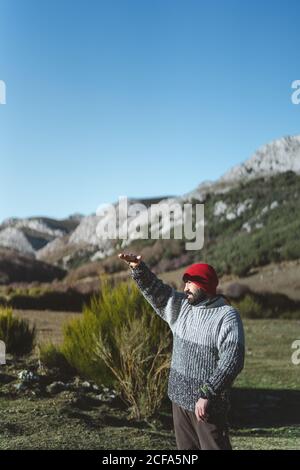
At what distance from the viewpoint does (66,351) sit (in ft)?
29.4

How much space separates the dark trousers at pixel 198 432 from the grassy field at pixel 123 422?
223 cm

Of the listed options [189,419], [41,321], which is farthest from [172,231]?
[189,419]

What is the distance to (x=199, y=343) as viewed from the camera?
4.18m

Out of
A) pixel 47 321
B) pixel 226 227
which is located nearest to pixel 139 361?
pixel 47 321

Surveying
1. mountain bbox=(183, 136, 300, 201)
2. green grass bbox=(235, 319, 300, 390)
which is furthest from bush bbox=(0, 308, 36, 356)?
mountain bbox=(183, 136, 300, 201)

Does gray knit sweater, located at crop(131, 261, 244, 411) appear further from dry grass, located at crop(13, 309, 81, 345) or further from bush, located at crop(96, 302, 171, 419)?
dry grass, located at crop(13, 309, 81, 345)

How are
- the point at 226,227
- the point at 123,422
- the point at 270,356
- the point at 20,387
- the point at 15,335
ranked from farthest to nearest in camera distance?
the point at 226,227, the point at 270,356, the point at 15,335, the point at 20,387, the point at 123,422

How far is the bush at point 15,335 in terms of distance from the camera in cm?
1015

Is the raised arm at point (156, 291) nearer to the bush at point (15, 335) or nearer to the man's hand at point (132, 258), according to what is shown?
the man's hand at point (132, 258)

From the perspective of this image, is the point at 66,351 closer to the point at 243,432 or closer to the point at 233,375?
the point at 243,432

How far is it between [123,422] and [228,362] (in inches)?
152

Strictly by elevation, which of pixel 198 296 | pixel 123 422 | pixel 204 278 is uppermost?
pixel 204 278

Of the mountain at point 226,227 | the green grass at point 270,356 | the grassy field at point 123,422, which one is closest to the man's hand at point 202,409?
the grassy field at point 123,422

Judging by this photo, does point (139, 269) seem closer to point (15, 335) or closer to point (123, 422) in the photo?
point (123, 422)
